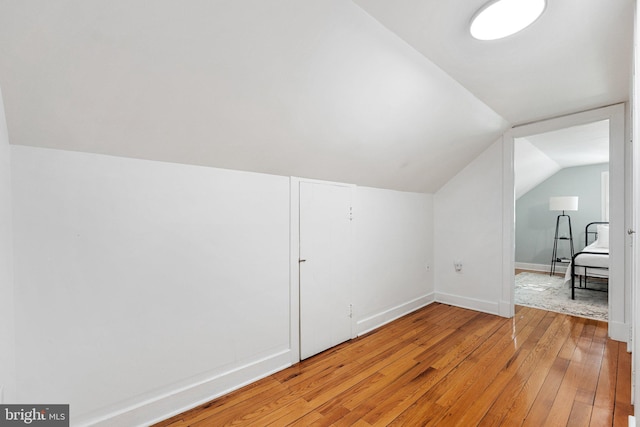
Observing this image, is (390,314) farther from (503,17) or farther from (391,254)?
(503,17)

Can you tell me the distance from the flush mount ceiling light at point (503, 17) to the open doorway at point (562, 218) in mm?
2870

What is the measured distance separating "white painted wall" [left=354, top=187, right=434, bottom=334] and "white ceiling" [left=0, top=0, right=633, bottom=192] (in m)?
0.82

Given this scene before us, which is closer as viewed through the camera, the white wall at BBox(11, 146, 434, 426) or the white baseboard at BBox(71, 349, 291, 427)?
the white wall at BBox(11, 146, 434, 426)

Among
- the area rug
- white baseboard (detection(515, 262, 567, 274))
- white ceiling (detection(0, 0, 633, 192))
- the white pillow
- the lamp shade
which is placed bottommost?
the area rug

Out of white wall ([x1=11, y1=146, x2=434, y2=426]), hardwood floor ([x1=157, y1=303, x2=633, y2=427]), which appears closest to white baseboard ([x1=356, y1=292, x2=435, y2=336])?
hardwood floor ([x1=157, y1=303, x2=633, y2=427])

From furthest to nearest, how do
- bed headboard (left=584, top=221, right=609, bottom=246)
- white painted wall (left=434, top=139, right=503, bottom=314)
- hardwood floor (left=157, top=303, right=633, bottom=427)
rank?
1. bed headboard (left=584, top=221, right=609, bottom=246)
2. white painted wall (left=434, top=139, right=503, bottom=314)
3. hardwood floor (left=157, top=303, right=633, bottom=427)

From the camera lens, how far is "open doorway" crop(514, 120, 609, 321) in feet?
12.7

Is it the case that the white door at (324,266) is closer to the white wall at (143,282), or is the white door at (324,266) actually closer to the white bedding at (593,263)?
the white wall at (143,282)

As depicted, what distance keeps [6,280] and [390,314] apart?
3106 mm

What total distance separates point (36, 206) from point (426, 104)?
254 centimetres

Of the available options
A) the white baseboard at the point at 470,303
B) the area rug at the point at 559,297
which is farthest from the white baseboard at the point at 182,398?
the area rug at the point at 559,297

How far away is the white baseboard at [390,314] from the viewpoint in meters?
2.88

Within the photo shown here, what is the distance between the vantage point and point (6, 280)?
118cm

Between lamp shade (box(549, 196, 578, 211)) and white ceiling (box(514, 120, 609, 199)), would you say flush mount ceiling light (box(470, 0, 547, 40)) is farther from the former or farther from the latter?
lamp shade (box(549, 196, 578, 211))
